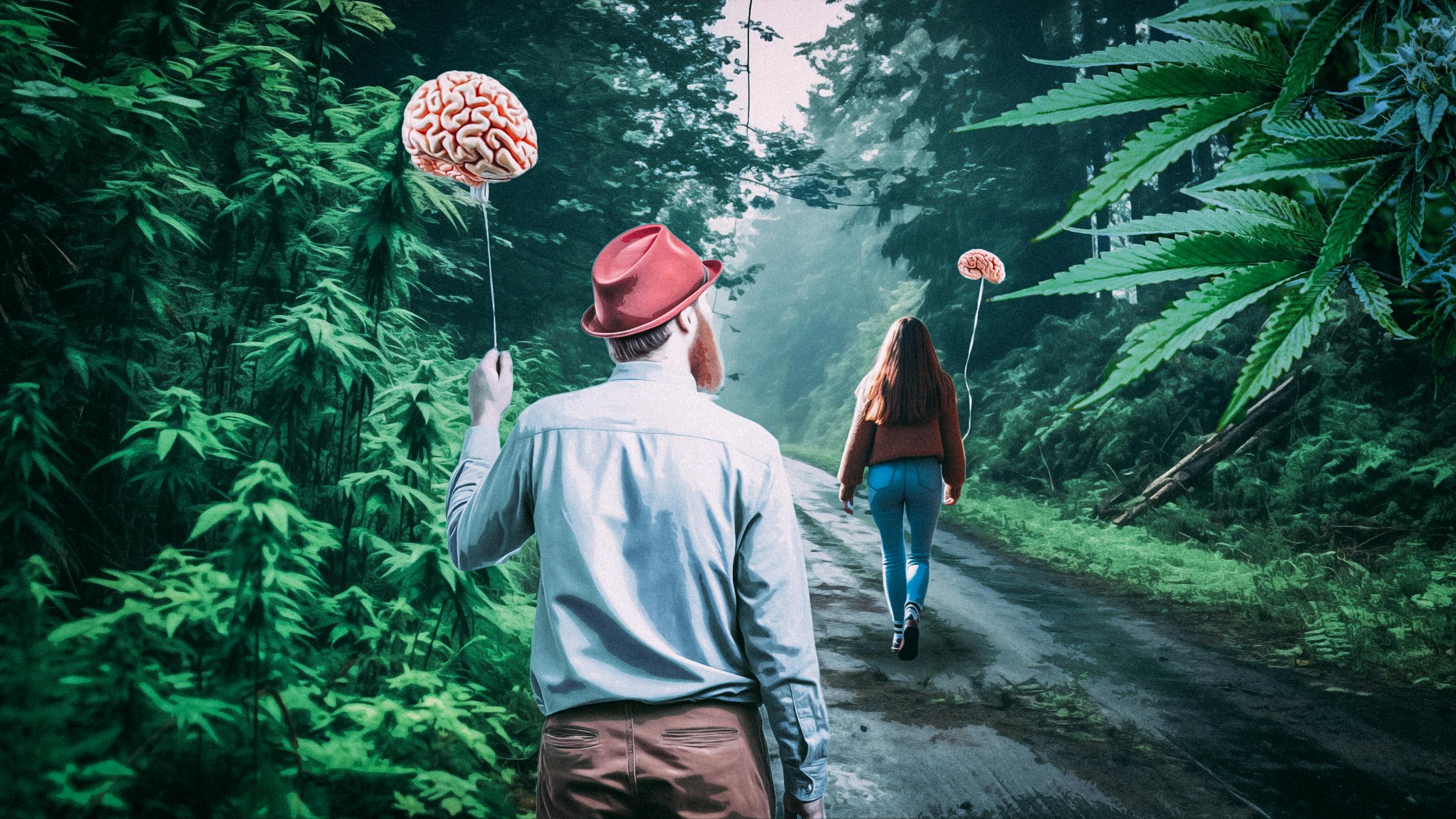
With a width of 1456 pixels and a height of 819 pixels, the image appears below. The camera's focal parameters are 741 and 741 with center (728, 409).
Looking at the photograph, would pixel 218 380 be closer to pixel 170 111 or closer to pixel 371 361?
pixel 371 361

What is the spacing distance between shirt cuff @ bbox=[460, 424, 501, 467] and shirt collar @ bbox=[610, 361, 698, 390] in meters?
0.42

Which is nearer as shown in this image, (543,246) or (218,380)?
(218,380)

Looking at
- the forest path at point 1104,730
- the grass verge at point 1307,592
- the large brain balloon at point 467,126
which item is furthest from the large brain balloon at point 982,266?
the large brain balloon at point 467,126

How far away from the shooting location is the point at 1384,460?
755cm

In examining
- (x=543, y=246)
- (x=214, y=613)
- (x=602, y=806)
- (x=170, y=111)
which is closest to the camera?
(x=602, y=806)

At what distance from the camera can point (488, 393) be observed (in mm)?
2037

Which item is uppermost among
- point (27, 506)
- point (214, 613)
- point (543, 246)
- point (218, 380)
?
point (543, 246)

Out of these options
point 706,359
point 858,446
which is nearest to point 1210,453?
point 858,446

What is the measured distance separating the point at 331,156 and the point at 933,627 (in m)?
5.14

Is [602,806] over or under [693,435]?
under

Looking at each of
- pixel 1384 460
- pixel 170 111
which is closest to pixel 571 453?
pixel 170 111

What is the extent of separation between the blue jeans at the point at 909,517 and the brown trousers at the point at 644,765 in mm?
3476

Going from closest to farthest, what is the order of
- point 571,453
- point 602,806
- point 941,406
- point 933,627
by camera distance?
point 602,806 < point 571,453 < point 941,406 < point 933,627

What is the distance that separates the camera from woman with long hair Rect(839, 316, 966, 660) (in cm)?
492
